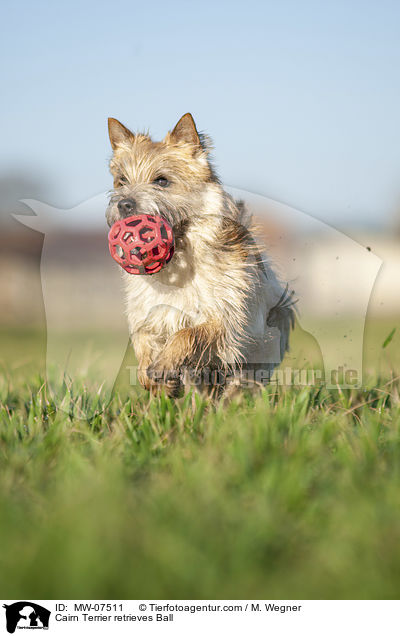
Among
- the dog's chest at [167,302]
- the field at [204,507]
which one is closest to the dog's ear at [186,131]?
the dog's chest at [167,302]

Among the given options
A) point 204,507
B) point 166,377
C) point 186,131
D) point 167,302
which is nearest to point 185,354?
point 166,377

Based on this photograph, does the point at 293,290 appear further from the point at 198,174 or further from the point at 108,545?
the point at 108,545

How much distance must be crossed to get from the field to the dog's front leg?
0.67 meters

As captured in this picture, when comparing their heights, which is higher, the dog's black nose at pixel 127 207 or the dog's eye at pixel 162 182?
the dog's eye at pixel 162 182

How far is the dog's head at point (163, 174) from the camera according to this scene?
3.93 meters

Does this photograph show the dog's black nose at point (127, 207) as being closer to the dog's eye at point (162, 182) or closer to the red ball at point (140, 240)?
the red ball at point (140, 240)

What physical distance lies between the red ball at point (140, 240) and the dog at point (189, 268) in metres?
0.14

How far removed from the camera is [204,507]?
212 centimetres

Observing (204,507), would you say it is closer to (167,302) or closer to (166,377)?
(166,377)

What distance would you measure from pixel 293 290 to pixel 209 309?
79 centimetres

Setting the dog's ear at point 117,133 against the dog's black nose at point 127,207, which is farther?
the dog's ear at point 117,133

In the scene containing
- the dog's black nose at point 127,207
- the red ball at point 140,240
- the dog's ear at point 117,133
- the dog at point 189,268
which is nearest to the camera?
the red ball at point 140,240

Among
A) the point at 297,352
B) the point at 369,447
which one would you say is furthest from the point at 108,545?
the point at 297,352
